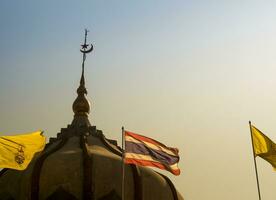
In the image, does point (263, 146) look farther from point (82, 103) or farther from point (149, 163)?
point (82, 103)

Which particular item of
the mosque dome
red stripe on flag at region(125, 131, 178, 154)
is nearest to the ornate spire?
the mosque dome

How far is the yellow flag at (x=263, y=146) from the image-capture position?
1859 cm

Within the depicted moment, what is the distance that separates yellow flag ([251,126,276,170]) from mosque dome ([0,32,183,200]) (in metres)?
4.67

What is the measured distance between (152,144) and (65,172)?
15.9ft

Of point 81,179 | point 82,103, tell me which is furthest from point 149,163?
point 82,103

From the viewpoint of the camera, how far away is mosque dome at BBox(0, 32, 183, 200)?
1920 centimetres

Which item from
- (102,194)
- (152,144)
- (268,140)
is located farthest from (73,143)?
(268,140)

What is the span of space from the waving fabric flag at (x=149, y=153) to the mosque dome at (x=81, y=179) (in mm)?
3811

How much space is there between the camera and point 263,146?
18719 mm

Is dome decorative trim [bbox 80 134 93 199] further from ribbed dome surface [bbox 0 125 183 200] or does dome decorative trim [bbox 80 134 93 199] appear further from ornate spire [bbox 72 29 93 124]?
ornate spire [bbox 72 29 93 124]

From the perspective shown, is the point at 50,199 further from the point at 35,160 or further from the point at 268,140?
the point at 268,140

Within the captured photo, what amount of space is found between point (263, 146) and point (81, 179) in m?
7.35

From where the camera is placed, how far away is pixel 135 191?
65.5 ft

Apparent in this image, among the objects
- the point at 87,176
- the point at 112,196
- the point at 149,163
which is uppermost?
the point at 87,176
